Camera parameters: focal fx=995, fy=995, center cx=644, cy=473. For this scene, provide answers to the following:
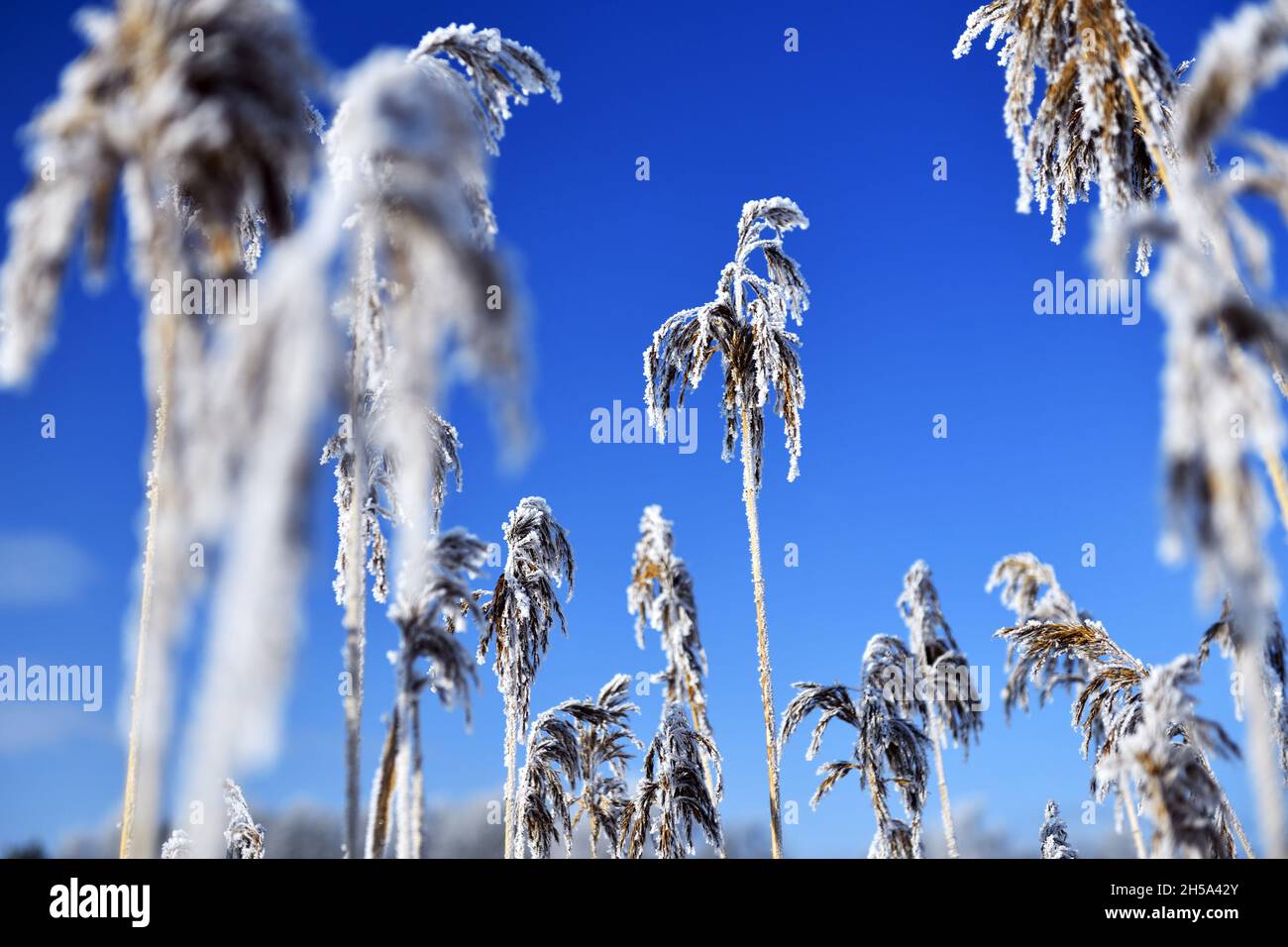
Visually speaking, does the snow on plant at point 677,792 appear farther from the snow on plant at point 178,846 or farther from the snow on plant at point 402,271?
the snow on plant at point 178,846

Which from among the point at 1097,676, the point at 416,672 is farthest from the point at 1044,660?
the point at 416,672

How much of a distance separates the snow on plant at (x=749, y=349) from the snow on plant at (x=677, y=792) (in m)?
3.41

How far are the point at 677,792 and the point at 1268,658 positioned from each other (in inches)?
340

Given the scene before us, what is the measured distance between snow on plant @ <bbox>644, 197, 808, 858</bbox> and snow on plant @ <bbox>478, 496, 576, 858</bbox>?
2690mm

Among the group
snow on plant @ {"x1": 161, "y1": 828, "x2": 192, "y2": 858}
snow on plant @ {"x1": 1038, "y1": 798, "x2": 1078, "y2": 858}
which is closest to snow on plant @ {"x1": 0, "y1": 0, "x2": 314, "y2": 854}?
snow on plant @ {"x1": 161, "y1": 828, "x2": 192, "y2": 858}

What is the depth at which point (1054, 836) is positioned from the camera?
2167cm

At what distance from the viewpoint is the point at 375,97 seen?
6855mm

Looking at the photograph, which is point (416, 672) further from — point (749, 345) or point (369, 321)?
point (749, 345)

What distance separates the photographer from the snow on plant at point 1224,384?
6.90 metres

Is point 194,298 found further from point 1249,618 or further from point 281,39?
point 1249,618

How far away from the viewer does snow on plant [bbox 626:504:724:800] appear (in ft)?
63.0

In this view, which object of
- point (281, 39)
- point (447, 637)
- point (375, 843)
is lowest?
point (375, 843)
